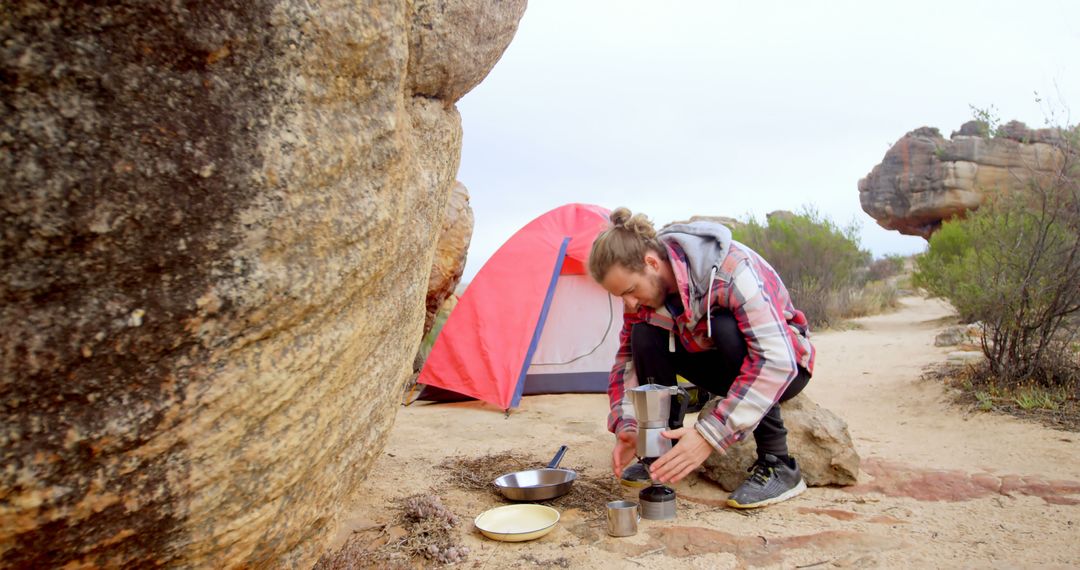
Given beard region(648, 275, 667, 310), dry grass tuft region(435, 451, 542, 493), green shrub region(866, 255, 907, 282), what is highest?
beard region(648, 275, 667, 310)

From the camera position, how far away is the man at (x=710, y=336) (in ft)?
8.18

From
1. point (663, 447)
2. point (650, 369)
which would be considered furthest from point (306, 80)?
point (650, 369)

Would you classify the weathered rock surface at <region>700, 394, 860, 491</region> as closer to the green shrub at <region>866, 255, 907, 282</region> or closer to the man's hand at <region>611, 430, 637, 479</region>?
the man's hand at <region>611, 430, 637, 479</region>

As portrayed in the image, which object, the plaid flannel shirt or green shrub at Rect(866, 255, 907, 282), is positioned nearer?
the plaid flannel shirt

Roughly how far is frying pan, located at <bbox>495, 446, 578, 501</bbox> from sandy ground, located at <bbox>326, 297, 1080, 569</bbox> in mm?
86

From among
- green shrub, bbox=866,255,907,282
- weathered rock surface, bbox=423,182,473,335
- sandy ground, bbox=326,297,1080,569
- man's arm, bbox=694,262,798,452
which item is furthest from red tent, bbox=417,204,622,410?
green shrub, bbox=866,255,907,282

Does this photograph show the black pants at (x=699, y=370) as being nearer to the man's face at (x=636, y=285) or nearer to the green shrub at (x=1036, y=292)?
the man's face at (x=636, y=285)

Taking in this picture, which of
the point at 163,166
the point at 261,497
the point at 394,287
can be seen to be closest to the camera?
the point at 163,166

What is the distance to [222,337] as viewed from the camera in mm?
1319

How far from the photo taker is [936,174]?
62.4 feet

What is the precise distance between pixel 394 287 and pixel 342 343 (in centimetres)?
28

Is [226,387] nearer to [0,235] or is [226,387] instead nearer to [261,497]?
[261,497]

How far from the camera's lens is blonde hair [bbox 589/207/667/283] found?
8.48 feet

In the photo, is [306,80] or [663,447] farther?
[663,447]
